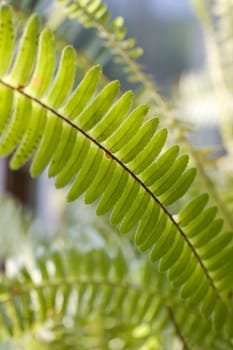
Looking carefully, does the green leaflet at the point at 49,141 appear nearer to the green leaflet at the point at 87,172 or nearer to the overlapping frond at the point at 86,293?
the green leaflet at the point at 87,172

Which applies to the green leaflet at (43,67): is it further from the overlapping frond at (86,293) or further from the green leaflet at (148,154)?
the overlapping frond at (86,293)

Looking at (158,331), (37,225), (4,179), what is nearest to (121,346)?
(158,331)

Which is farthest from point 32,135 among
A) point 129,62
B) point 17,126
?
point 129,62

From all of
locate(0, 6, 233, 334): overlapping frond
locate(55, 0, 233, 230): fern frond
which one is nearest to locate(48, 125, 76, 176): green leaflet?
locate(0, 6, 233, 334): overlapping frond

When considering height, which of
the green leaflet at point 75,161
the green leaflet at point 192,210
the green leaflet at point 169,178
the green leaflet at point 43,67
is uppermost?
the green leaflet at point 43,67

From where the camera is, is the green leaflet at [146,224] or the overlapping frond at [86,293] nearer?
the green leaflet at [146,224]

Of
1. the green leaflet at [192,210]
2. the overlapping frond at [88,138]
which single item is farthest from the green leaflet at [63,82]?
the green leaflet at [192,210]

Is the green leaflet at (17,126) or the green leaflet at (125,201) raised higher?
the green leaflet at (17,126)

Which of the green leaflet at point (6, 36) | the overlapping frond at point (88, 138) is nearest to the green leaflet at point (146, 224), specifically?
the overlapping frond at point (88, 138)
